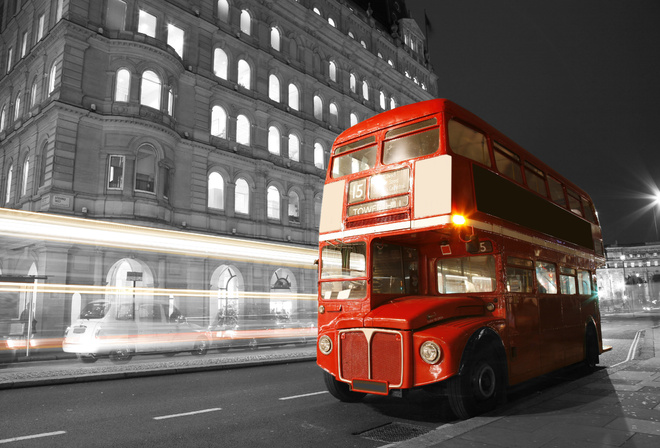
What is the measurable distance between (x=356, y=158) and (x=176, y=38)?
23159 mm

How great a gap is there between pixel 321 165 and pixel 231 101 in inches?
345

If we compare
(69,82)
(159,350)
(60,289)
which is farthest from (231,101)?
(159,350)

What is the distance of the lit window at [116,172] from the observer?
23.3 metres

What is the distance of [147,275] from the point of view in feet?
74.5

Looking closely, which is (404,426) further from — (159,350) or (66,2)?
(66,2)

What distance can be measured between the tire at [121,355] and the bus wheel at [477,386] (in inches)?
449

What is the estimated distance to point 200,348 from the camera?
17000mm

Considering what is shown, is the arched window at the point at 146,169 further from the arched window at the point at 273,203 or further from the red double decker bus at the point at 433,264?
the red double decker bus at the point at 433,264

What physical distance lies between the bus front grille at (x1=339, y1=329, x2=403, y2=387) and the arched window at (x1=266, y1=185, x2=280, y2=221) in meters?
24.3

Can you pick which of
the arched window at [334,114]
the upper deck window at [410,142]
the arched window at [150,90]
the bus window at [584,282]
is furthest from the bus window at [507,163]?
the arched window at [334,114]

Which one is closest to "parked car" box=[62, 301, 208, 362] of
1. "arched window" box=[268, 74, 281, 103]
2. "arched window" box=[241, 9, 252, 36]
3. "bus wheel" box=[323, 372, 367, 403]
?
"bus wheel" box=[323, 372, 367, 403]

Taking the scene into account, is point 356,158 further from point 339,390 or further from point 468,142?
point 339,390

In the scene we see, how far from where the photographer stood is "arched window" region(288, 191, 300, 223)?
3244cm

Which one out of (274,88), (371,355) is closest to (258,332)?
(371,355)
